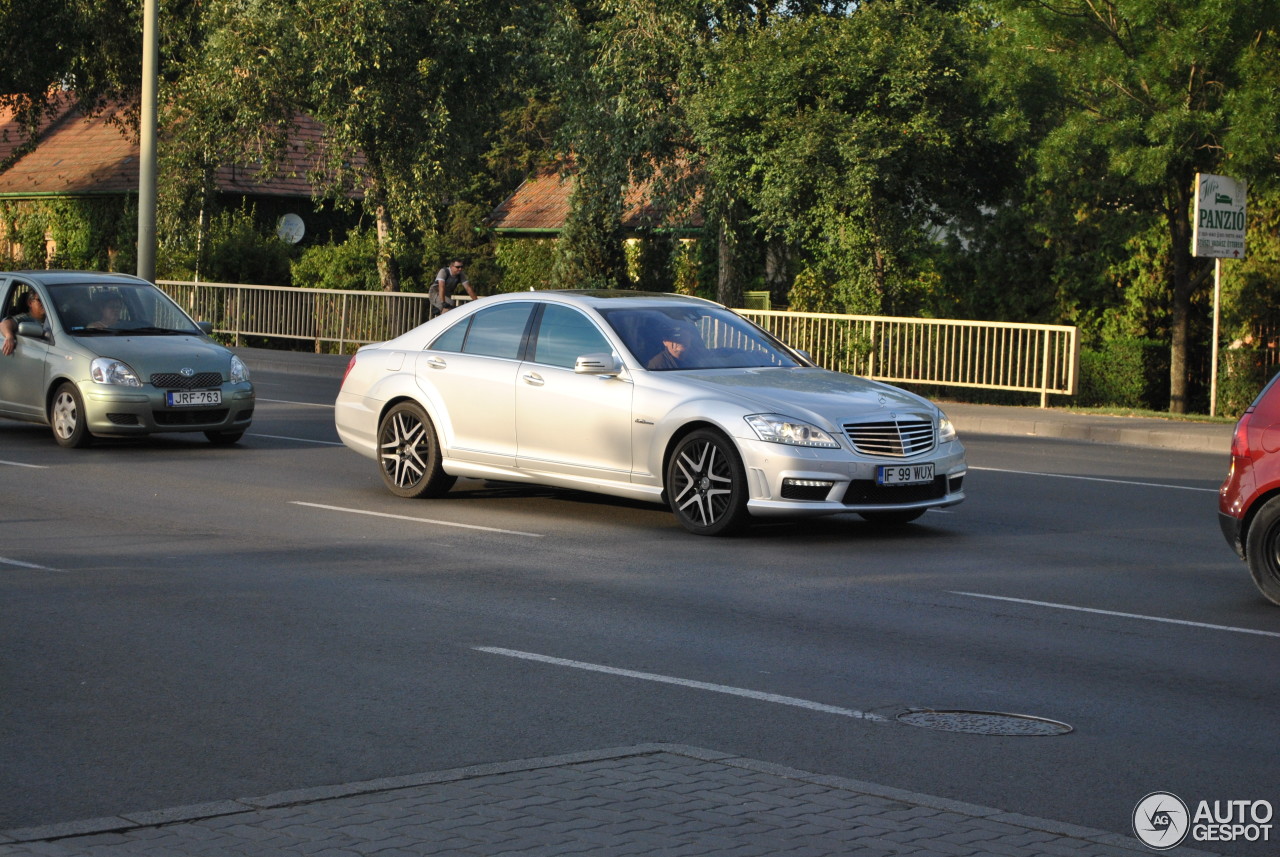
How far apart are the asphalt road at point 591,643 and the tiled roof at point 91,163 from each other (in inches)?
A: 1435

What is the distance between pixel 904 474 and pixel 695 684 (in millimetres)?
4473

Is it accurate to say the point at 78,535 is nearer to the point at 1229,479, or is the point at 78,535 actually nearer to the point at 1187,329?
the point at 1229,479

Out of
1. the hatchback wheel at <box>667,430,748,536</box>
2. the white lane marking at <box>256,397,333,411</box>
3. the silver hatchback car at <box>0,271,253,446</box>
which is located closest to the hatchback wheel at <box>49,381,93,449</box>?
the silver hatchback car at <box>0,271,253,446</box>

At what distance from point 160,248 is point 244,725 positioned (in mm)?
33452

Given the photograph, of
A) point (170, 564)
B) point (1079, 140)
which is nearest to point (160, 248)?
point (1079, 140)

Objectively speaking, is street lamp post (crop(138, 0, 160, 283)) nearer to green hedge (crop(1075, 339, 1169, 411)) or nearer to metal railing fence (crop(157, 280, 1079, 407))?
metal railing fence (crop(157, 280, 1079, 407))

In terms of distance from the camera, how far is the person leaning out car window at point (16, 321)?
16906 millimetres

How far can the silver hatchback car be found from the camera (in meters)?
16.1

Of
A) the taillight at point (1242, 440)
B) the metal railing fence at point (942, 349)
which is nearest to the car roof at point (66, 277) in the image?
the metal railing fence at point (942, 349)

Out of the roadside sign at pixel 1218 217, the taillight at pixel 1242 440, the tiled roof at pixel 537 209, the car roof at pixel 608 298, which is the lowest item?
the taillight at pixel 1242 440

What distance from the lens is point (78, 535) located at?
1121 cm

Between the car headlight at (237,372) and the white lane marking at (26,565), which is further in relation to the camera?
the car headlight at (237,372)

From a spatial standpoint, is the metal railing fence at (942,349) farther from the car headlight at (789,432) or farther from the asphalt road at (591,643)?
the car headlight at (789,432)

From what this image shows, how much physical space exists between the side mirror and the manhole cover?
5.56 metres
